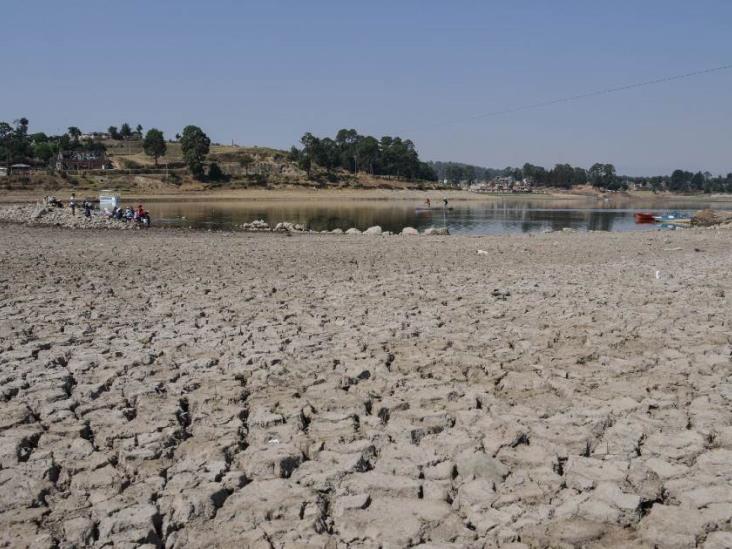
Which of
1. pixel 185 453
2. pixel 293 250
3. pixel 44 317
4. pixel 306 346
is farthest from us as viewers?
pixel 293 250

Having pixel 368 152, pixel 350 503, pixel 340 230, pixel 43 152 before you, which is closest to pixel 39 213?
pixel 340 230

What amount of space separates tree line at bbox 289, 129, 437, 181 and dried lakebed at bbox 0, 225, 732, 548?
12312cm

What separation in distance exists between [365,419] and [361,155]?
140 meters

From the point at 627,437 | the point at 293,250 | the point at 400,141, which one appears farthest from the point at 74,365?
the point at 400,141

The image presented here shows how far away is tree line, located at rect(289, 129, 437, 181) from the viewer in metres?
134

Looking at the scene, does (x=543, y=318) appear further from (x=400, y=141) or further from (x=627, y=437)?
(x=400, y=141)

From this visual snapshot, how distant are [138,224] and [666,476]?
33.0m

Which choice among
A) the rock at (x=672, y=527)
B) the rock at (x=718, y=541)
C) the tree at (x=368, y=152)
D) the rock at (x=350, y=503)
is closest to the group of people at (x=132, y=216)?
the rock at (x=350, y=503)

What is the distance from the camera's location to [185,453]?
4336 millimetres

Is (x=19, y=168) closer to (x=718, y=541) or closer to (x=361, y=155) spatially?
(x=361, y=155)

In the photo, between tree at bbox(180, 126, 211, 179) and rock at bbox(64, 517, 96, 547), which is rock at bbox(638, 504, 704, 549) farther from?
tree at bbox(180, 126, 211, 179)

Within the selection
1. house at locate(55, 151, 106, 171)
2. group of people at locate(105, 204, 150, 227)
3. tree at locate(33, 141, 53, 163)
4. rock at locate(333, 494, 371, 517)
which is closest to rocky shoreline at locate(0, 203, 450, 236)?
group of people at locate(105, 204, 150, 227)

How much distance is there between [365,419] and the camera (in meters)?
4.91

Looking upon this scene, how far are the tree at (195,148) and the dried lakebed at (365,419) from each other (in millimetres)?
107540
